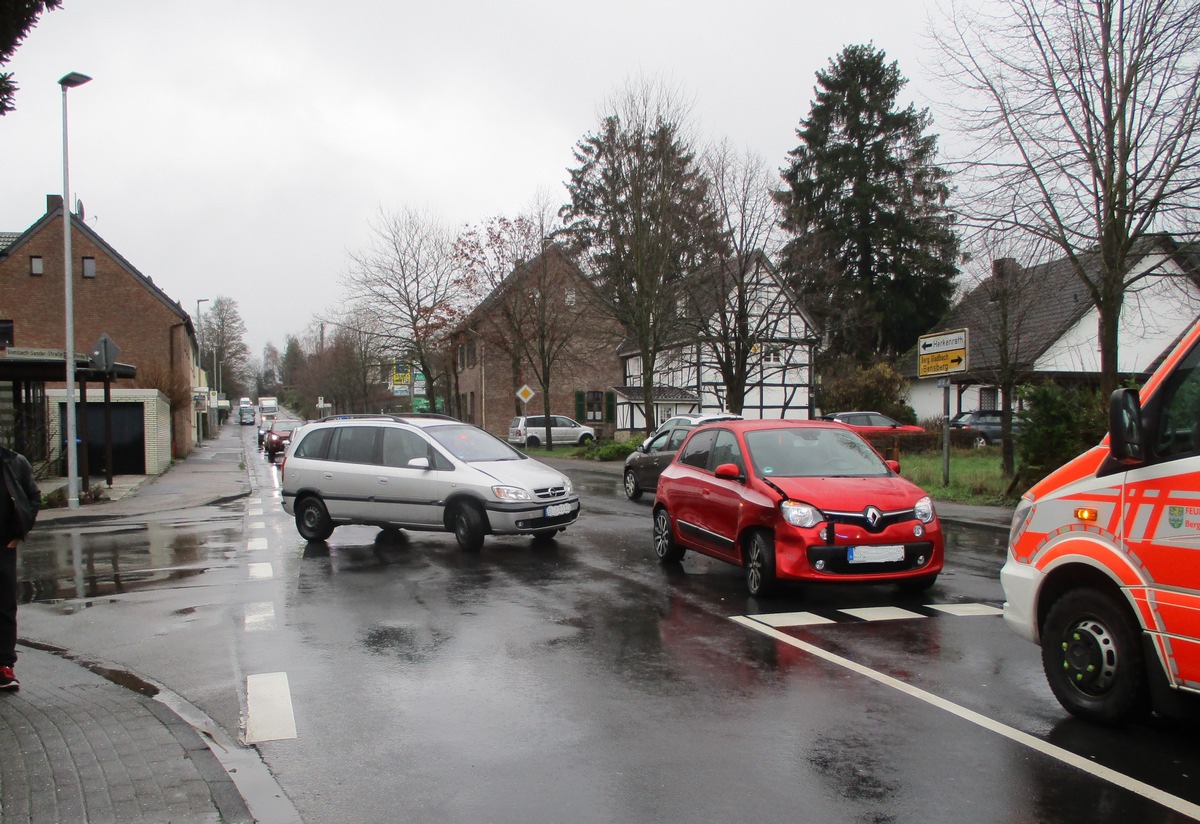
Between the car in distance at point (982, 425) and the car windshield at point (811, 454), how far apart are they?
25.1m

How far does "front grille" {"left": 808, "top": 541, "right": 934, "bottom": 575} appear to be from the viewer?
8367 millimetres

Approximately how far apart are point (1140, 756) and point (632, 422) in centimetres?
4112

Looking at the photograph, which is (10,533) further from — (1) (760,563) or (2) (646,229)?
(2) (646,229)

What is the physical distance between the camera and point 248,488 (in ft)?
76.5

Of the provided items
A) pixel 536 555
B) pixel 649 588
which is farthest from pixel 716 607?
pixel 536 555

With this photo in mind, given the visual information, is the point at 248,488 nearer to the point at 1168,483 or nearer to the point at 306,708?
the point at 306,708

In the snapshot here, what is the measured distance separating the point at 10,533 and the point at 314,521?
24.5 ft

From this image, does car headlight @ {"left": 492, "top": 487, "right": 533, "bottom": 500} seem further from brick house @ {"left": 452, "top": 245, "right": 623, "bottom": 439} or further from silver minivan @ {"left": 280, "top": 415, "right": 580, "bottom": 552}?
brick house @ {"left": 452, "top": 245, "right": 623, "bottom": 439}

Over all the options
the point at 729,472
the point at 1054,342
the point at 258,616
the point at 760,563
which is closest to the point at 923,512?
the point at 760,563

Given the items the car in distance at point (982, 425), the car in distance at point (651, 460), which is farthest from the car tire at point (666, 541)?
the car in distance at point (982, 425)

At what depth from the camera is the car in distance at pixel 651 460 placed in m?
18.9

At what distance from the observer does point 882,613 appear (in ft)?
27.5

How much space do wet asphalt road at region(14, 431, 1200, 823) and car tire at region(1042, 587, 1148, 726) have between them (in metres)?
0.17

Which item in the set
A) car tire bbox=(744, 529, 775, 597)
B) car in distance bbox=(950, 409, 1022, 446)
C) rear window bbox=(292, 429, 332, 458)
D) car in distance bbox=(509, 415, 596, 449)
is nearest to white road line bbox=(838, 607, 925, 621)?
car tire bbox=(744, 529, 775, 597)
